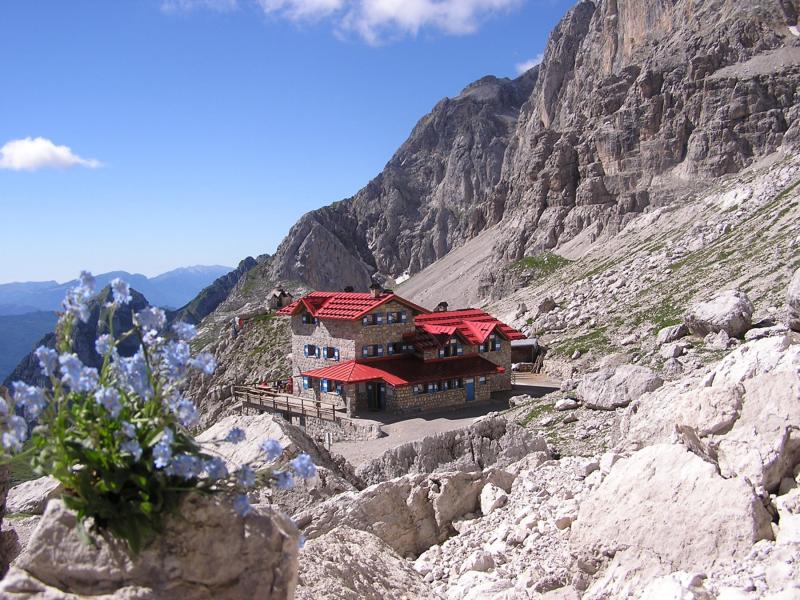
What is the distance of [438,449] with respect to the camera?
694 inches

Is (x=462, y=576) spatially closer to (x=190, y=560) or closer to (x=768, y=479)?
(x=768, y=479)

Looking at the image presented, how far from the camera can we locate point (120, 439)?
4609 millimetres

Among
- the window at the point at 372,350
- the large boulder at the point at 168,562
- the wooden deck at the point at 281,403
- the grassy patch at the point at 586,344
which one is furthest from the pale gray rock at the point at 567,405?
the large boulder at the point at 168,562

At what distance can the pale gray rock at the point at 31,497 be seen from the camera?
1911 cm

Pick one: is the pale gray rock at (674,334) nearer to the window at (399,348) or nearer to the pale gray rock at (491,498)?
the window at (399,348)

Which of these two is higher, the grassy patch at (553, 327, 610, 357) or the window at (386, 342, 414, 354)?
the window at (386, 342, 414, 354)

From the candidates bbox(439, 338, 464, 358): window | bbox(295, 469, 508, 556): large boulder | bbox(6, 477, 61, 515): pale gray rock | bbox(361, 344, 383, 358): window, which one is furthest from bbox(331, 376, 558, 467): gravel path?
bbox(295, 469, 508, 556): large boulder

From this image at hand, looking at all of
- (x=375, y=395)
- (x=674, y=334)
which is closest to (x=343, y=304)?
(x=375, y=395)

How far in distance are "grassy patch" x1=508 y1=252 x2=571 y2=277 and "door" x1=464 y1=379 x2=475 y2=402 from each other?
2454 inches

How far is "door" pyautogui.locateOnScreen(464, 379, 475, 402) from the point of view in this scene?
146ft

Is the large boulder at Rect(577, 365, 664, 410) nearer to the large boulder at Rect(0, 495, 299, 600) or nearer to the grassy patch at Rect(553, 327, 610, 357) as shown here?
the grassy patch at Rect(553, 327, 610, 357)

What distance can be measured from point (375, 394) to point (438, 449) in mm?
25383

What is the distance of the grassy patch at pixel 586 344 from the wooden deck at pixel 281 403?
654 inches

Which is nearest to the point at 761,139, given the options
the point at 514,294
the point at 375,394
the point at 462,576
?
the point at 514,294
